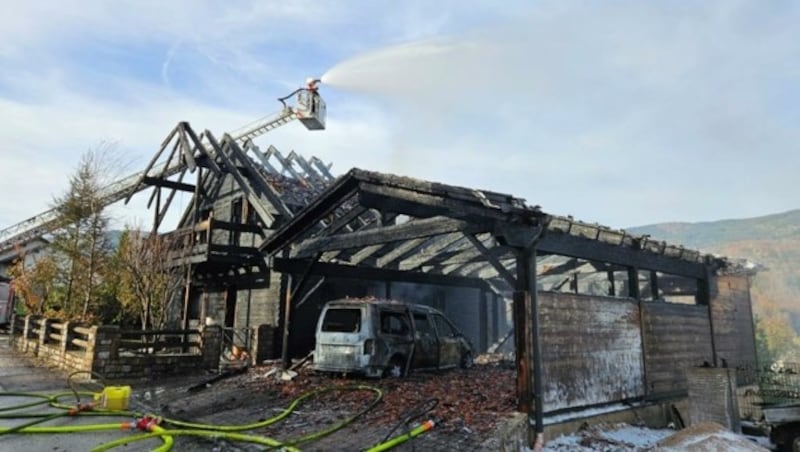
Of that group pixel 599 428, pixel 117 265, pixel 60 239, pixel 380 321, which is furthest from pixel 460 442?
pixel 60 239

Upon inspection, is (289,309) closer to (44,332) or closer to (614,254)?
(614,254)

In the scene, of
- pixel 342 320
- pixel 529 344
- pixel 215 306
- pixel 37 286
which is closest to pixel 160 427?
pixel 342 320

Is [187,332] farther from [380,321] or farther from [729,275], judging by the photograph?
[729,275]

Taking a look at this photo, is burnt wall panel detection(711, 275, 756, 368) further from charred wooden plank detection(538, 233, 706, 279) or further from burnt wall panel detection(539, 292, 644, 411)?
burnt wall panel detection(539, 292, 644, 411)

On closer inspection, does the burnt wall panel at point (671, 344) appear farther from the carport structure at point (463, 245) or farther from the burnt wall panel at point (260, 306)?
the burnt wall panel at point (260, 306)

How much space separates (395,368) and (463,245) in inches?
177

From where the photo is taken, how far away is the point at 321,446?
248 inches

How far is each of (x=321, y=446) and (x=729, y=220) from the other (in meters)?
195

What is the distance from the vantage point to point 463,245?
44.8 ft

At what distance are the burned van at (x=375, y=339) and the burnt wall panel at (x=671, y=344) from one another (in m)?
4.70

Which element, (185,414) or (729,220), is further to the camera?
(729,220)

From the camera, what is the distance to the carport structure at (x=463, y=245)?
7270 mm

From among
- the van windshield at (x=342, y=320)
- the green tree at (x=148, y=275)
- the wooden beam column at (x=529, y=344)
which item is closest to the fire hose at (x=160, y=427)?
the van windshield at (x=342, y=320)

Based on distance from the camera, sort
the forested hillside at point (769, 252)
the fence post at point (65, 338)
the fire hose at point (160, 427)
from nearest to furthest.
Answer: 1. the fire hose at point (160, 427)
2. the fence post at point (65, 338)
3. the forested hillside at point (769, 252)
